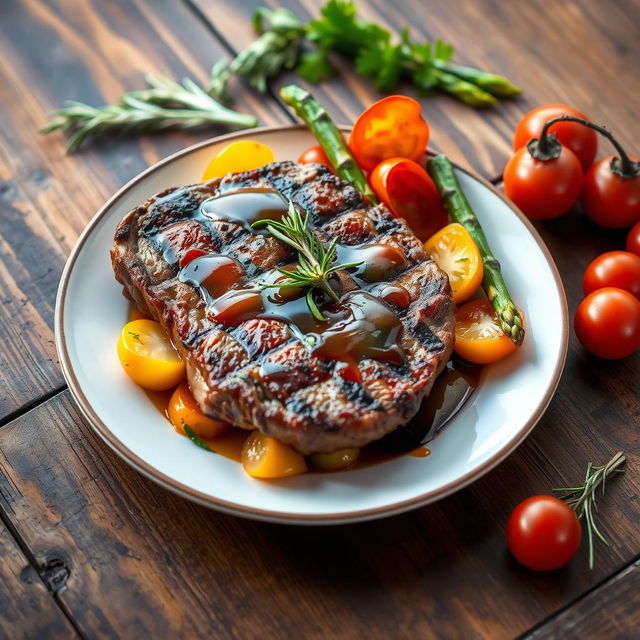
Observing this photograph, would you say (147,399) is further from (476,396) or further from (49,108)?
(49,108)

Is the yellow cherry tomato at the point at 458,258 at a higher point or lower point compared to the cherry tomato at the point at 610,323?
higher

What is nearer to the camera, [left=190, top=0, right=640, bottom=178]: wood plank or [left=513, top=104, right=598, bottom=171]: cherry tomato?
[left=513, top=104, right=598, bottom=171]: cherry tomato

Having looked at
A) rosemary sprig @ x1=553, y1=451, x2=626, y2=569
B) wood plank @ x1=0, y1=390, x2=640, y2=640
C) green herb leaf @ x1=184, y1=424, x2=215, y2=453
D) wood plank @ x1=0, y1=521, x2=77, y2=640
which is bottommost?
wood plank @ x1=0, y1=521, x2=77, y2=640

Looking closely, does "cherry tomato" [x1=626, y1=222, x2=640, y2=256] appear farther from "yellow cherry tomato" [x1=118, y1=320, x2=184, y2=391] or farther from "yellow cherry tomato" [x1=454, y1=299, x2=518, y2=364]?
"yellow cherry tomato" [x1=118, y1=320, x2=184, y2=391]

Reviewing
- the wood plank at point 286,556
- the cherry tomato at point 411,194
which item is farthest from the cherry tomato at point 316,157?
the wood plank at point 286,556

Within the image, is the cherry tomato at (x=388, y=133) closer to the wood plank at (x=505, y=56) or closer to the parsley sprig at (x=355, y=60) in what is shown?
the wood plank at (x=505, y=56)

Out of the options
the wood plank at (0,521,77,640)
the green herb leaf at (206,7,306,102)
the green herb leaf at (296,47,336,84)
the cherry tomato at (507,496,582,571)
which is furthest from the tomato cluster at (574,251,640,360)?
the wood plank at (0,521,77,640)

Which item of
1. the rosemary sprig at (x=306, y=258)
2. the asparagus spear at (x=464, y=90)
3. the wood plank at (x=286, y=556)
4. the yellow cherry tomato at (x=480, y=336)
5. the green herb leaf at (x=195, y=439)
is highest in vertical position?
the asparagus spear at (x=464, y=90)
